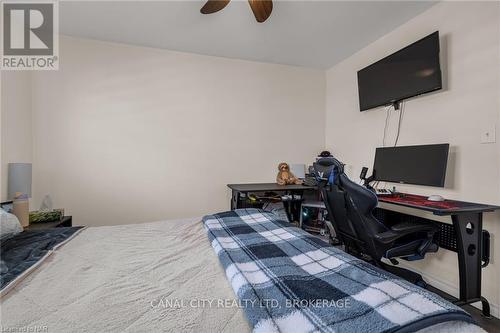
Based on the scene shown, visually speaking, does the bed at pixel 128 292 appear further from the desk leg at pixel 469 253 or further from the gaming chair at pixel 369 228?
the desk leg at pixel 469 253

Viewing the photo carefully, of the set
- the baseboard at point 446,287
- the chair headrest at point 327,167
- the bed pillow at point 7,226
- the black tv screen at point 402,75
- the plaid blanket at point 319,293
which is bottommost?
the baseboard at point 446,287

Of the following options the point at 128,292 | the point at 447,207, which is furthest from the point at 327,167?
the point at 128,292

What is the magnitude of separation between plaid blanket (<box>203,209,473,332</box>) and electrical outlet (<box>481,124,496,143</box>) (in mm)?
1592

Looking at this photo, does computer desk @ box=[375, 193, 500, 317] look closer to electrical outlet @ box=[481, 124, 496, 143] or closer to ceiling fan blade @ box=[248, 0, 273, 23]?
electrical outlet @ box=[481, 124, 496, 143]

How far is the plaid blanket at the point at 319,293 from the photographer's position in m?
0.60

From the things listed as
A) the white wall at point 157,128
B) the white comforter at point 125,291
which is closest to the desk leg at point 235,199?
the white wall at point 157,128

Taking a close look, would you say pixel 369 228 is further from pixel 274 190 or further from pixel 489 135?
pixel 274 190

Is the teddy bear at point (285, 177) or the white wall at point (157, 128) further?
the teddy bear at point (285, 177)

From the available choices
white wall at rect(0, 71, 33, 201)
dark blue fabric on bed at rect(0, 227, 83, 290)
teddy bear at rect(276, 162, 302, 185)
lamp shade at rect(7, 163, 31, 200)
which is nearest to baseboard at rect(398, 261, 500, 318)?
teddy bear at rect(276, 162, 302, 185)

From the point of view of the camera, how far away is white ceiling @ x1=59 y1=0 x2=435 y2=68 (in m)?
2.10

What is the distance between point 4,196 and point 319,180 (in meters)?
2.76

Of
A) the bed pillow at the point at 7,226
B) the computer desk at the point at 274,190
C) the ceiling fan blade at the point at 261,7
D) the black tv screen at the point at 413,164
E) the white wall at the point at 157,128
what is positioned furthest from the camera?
the computer desk at the point at 274,190

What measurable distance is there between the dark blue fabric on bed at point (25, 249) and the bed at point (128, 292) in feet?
0.13

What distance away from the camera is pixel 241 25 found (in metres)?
2.38
